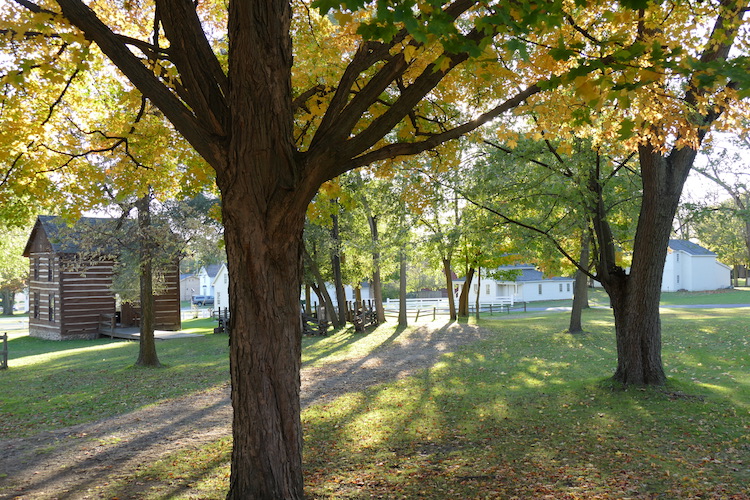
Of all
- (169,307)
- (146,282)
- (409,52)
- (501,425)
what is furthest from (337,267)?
(409,52)

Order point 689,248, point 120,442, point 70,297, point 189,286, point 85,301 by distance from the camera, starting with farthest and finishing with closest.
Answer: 1. point 189,286
2. point 689,248
3. point 85,301
4. point 70,297
5. point 120,442

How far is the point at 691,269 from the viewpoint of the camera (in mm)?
58062

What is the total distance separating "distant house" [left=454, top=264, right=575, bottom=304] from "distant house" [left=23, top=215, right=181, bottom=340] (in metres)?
31.9

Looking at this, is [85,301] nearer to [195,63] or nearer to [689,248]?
[195,63]

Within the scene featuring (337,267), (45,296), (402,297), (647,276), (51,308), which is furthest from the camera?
(45,296)

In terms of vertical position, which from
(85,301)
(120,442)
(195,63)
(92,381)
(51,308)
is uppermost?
(195,63)

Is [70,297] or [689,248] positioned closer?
[70,297]

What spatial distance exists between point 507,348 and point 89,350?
18120 mm

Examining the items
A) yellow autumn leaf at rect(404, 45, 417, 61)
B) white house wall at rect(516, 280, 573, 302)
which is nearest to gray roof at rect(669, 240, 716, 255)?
white house wall at rect(516, 280, 573, 302)

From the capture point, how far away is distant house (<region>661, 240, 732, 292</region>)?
58.0 meters

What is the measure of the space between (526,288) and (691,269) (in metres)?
17.5

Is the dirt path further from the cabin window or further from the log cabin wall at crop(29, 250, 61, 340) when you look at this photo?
the cabin window

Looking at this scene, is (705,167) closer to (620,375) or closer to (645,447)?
(620,375)

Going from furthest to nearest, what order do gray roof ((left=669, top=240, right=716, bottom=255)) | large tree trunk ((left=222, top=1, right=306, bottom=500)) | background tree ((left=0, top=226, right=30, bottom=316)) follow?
gray roof ((left=669, top=240, right=716, bottom=255))
background tree ((left=0, top=226, right=30, bottom=316))
large tree trunk ((left=222, top=1, right=306, bottom=500))
